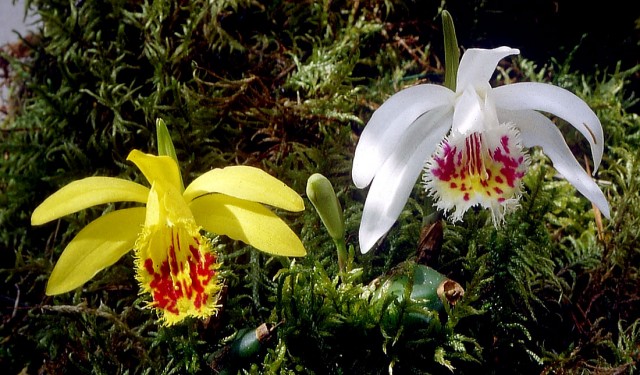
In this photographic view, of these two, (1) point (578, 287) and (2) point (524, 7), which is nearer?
(1) point (578, 287)

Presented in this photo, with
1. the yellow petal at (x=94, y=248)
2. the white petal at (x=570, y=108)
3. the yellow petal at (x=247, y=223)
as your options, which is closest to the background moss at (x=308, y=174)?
the yellow petal at (x=247, y=223)

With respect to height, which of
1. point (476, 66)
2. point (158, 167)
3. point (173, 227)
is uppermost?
point (476, 66)

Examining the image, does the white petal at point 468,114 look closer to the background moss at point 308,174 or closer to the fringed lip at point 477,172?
the fringed lip at point 477,172

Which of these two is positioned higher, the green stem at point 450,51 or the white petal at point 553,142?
the green stem at point 450,51

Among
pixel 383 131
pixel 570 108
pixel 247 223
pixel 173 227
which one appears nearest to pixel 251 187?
pixel 247 223

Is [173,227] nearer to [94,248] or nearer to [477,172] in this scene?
[94,248]

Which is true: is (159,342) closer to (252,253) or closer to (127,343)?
(127,343)

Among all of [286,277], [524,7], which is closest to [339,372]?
[286,277]
